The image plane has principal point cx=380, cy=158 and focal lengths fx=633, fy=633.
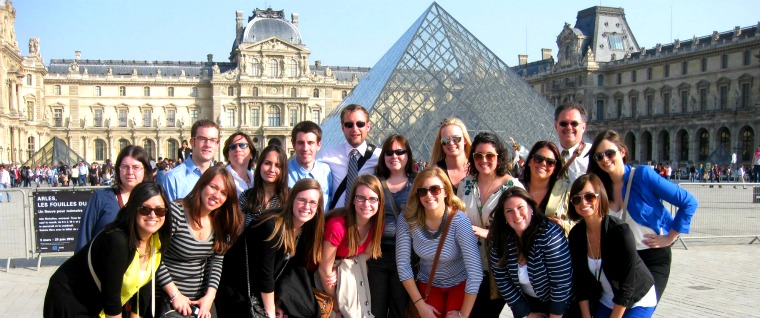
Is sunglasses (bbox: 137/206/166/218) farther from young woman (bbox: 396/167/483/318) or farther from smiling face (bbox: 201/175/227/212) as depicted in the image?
young woman (bbox: 396/167/483/318)

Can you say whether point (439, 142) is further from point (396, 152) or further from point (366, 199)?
point (366, 199)

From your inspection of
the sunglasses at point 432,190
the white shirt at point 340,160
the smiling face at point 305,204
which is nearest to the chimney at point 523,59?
the white shirt at point 340,160

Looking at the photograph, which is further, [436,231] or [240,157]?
[240,157]

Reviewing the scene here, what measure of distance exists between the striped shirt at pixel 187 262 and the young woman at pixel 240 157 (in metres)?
0.89

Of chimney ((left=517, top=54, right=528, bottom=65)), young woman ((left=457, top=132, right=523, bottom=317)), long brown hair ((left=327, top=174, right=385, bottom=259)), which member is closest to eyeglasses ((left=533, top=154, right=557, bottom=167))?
young woman ((left=457, top=132, right=523, bottom=317))

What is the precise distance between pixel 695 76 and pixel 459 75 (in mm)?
30909

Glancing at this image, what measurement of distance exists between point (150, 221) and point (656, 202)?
2565 millimetres

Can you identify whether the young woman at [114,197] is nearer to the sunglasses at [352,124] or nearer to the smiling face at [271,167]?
the smiling face at [271,167]

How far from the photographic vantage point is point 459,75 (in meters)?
16.2

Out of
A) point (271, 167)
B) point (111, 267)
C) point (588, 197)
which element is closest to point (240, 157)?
point (271, 167)

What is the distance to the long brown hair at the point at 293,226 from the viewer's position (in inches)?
133

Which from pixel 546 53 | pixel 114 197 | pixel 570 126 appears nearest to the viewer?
pixel 114 197

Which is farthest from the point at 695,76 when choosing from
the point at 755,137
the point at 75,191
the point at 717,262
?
the point at 75,191

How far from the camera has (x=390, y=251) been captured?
12.0 feet
